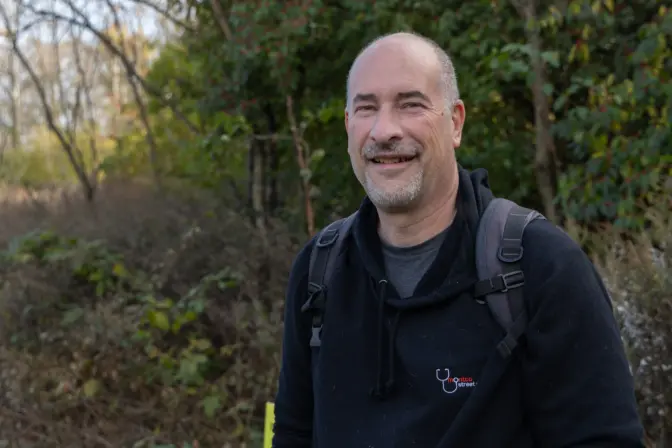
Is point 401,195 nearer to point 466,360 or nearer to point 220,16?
point 466,360

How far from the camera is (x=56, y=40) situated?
10289 millimetres

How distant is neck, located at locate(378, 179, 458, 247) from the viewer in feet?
5.78

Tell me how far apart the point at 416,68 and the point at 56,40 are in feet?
32.2

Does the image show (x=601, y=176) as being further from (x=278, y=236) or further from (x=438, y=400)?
(x=438, y=400)

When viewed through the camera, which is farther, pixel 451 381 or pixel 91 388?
pixel 91 388

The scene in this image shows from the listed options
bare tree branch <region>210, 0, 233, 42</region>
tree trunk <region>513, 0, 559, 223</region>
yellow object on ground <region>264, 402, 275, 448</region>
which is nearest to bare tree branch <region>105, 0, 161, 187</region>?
bare tree branch <region>210, 0, 233, 42</region>

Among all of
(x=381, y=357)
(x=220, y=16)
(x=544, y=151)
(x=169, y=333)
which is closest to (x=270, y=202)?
(x=220, y=16)

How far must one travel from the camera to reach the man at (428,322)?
1.48 metres

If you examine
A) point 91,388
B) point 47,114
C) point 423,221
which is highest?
point 47,114

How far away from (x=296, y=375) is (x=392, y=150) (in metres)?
0.67

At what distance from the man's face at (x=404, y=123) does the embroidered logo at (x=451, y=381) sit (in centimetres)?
41

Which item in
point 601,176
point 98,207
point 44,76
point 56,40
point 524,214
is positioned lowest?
point 524,214

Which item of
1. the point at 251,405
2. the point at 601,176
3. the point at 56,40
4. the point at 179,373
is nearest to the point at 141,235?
the point at 179,373

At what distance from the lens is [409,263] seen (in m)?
1.77
